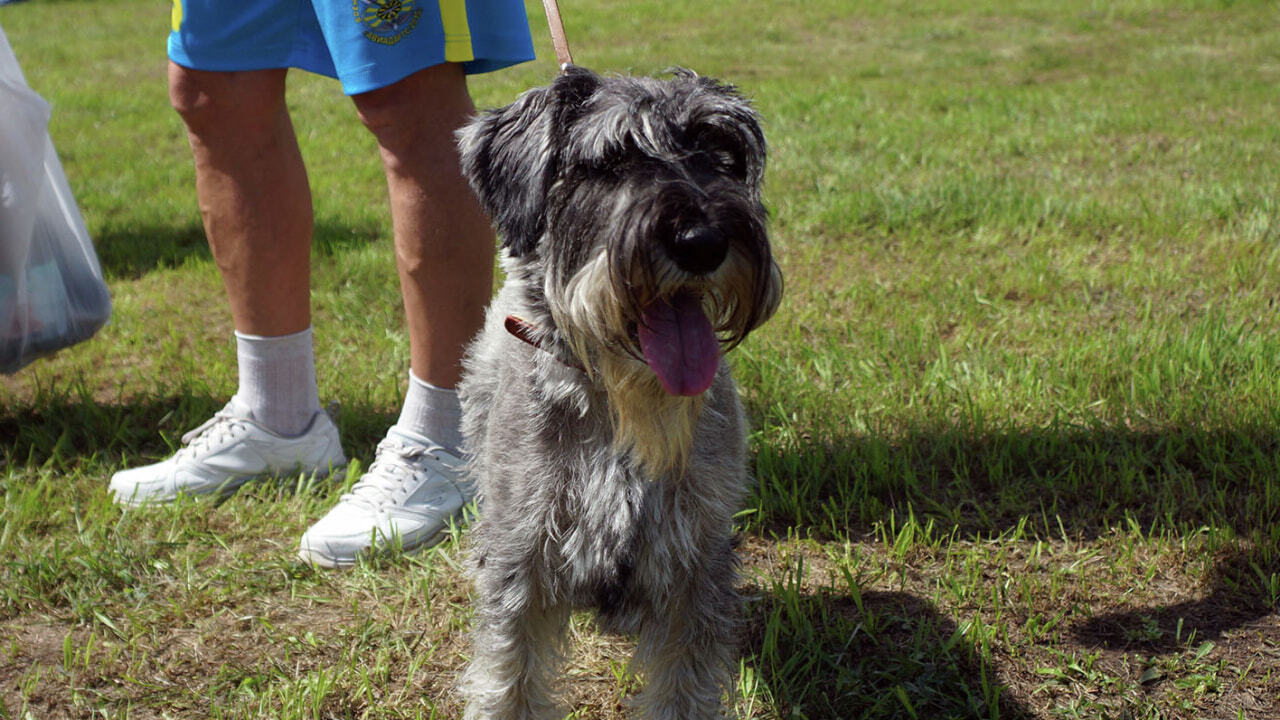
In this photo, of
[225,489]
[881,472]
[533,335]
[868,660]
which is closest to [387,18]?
[533,335]

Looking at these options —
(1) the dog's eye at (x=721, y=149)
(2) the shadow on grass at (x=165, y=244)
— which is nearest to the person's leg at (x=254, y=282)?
(1) the dog's eye at (x=721, y=149)

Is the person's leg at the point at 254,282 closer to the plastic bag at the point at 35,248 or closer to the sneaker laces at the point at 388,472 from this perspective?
the sneaker laces at the point at 388,472

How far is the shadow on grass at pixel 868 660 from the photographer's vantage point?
250cm

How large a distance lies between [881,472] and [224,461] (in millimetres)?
2401

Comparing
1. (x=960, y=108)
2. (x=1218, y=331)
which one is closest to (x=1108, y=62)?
(x=960, y=108)

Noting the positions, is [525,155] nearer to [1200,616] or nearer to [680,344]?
[680,344]

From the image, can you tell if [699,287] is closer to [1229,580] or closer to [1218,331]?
[1229,580]

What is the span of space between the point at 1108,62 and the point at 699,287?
10409 mm

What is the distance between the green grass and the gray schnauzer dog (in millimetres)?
358

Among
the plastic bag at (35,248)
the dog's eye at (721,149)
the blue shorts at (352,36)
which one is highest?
the blue shorts at (352,36)

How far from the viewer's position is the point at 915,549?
3.11 meters

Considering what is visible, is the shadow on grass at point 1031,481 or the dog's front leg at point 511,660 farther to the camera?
the shadow on grass at point 1031,481

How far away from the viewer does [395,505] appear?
3262mm

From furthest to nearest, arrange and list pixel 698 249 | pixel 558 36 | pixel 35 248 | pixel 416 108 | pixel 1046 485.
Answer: pixel 35 248
pixel 1046 485
pixel 416 108
pixel 558 36
pixel 698 249
